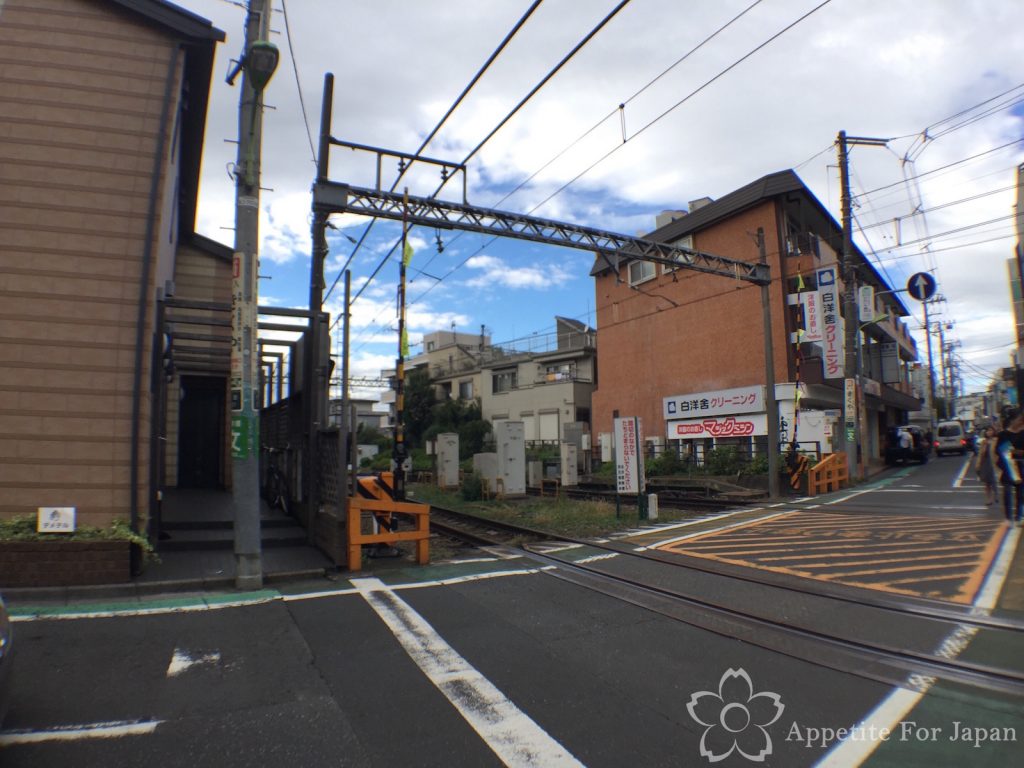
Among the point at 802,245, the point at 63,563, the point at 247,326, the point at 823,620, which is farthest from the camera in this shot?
the point at 802,245

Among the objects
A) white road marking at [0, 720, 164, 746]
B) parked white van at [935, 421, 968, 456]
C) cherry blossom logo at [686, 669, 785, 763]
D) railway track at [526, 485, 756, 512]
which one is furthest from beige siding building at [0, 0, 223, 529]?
parked white van at [935, 421, 968, 456]

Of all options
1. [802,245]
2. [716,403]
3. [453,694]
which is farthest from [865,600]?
[802,245]

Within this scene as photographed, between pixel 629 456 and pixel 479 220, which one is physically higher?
pixel 479 220

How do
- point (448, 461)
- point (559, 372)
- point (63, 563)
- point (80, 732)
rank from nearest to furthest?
1. point (80, 732)
2. point (63, 563)
3. point (448, 461)
4. point (559, 372)

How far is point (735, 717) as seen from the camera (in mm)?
3822

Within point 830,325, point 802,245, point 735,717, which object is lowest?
point 735,717

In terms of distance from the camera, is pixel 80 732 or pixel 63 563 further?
pixel 63 563

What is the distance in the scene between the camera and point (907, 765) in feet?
10.5

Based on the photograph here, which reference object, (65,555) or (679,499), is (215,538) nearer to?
(65,555)

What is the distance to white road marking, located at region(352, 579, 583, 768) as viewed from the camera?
3.36 metres

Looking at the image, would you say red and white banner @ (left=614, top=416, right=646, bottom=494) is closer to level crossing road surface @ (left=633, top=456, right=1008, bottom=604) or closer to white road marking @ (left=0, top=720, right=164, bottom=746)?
level crossing road surface @ (left=633, top=456, right=1008, bottom=604)

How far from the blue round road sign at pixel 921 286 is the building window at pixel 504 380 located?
25543 mm

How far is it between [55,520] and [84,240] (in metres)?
3.27

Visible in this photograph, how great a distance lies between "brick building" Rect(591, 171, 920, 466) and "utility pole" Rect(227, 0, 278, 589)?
14.2 m
